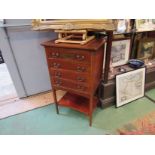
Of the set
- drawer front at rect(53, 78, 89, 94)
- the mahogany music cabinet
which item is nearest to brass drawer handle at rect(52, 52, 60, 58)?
the mahogany music cabinet

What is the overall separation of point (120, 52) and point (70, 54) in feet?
2.88

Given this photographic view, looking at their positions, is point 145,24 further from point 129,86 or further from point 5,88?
point 5,88

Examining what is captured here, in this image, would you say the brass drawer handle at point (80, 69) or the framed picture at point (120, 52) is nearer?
the brass drawer handle at point (80, 69)

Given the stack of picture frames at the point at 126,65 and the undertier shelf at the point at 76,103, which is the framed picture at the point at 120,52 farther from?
the undertier shelf at the point at 76,103

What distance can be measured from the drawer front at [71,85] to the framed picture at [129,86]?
53 cm

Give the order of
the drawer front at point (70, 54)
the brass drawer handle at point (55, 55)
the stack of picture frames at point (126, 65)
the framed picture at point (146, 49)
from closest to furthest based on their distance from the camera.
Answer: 1. the drawer front at point (70, 54)
2. the brass drawer handle at point (55, 55)
3. the stack of picture frames at point (126, 65)
4. the framed picture at point (146, 49)

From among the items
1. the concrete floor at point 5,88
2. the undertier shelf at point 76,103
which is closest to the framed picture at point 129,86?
the undertier shelf at point 76,103

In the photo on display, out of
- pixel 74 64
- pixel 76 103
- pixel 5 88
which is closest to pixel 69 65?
pixel 74 64

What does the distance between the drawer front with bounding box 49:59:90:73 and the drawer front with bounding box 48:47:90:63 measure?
A: 1.6 inches

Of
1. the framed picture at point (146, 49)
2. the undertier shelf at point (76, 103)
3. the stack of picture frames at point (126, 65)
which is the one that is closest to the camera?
the undertier shelf at point (76, 103)

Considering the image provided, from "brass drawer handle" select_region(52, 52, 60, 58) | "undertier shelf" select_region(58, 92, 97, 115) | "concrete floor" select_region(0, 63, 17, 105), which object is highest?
"brass drawer handle" select_region(52, 52, 60, 58)

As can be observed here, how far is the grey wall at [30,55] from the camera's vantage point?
66.1 inches

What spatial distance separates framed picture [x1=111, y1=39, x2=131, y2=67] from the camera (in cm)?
181

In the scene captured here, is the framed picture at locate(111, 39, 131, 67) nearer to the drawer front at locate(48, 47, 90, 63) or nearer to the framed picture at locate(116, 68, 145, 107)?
the framed picture at locate(116, 68, 145, 107)
